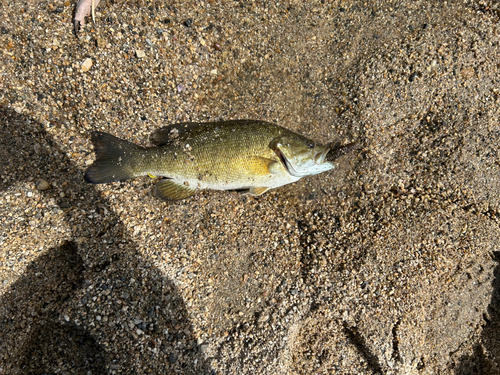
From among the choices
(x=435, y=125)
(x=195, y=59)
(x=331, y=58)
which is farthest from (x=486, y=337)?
(x=195, y=59)

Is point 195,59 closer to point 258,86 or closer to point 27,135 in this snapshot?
point 258,86

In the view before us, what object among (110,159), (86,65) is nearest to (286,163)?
(110,159)

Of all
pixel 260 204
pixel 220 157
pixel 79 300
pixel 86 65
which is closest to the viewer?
pixel 79 300

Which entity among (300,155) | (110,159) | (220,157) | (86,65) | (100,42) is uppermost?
(100,42)

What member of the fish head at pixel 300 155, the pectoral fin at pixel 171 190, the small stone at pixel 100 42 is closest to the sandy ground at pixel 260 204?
the small stone at pixel 100 42

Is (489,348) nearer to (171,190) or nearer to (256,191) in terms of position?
(256,191)

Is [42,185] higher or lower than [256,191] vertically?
lower
